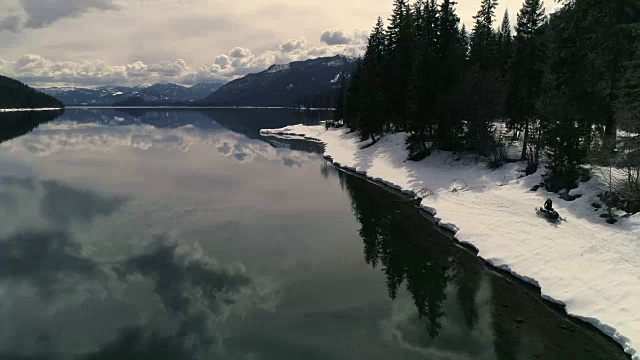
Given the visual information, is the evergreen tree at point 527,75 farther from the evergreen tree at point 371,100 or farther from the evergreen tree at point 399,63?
the evergreen tree at point 371,100

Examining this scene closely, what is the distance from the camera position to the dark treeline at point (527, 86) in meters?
28.8

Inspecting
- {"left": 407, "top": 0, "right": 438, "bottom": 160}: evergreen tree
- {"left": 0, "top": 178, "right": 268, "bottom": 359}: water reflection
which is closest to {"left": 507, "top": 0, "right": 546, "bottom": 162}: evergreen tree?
{"left": 407, "top": 0, "right": 438, "bottom": 160}: evergreen tree

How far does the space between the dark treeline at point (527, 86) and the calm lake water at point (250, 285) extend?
11615 millimetres

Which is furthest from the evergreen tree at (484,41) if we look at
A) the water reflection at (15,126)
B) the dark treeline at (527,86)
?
the water reflection at (15,126)

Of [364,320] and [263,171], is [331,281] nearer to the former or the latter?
[364,320]

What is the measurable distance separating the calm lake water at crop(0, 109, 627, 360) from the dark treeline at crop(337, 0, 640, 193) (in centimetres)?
1162

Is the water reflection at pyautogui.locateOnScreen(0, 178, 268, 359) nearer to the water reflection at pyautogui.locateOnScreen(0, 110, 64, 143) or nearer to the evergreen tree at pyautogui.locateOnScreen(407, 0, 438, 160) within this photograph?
the evergreen tree at pyautogui.locateOnScreen(407, 0, 438, 160)

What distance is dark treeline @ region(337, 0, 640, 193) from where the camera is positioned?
2878cm

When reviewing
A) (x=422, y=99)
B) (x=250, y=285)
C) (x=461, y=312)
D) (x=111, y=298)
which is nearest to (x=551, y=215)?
(x=461, y=312)

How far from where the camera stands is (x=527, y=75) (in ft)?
123

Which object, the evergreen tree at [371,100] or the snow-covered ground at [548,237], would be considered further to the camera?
the evergreen tree at [371,100]

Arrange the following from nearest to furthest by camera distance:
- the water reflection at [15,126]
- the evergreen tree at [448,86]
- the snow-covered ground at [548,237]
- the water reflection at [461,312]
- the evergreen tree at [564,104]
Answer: the water reflection at [461,312] → the snow-covered ground at [548,237] → the evergreen tree at [564,104] → the evergreen tree at [448,86] → the water reflection at [15,126]

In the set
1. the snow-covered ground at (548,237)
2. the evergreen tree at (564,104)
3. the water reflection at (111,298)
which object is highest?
the evergreen tree at (564,104)

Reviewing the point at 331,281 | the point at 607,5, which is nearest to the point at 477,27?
the point at 607,5
